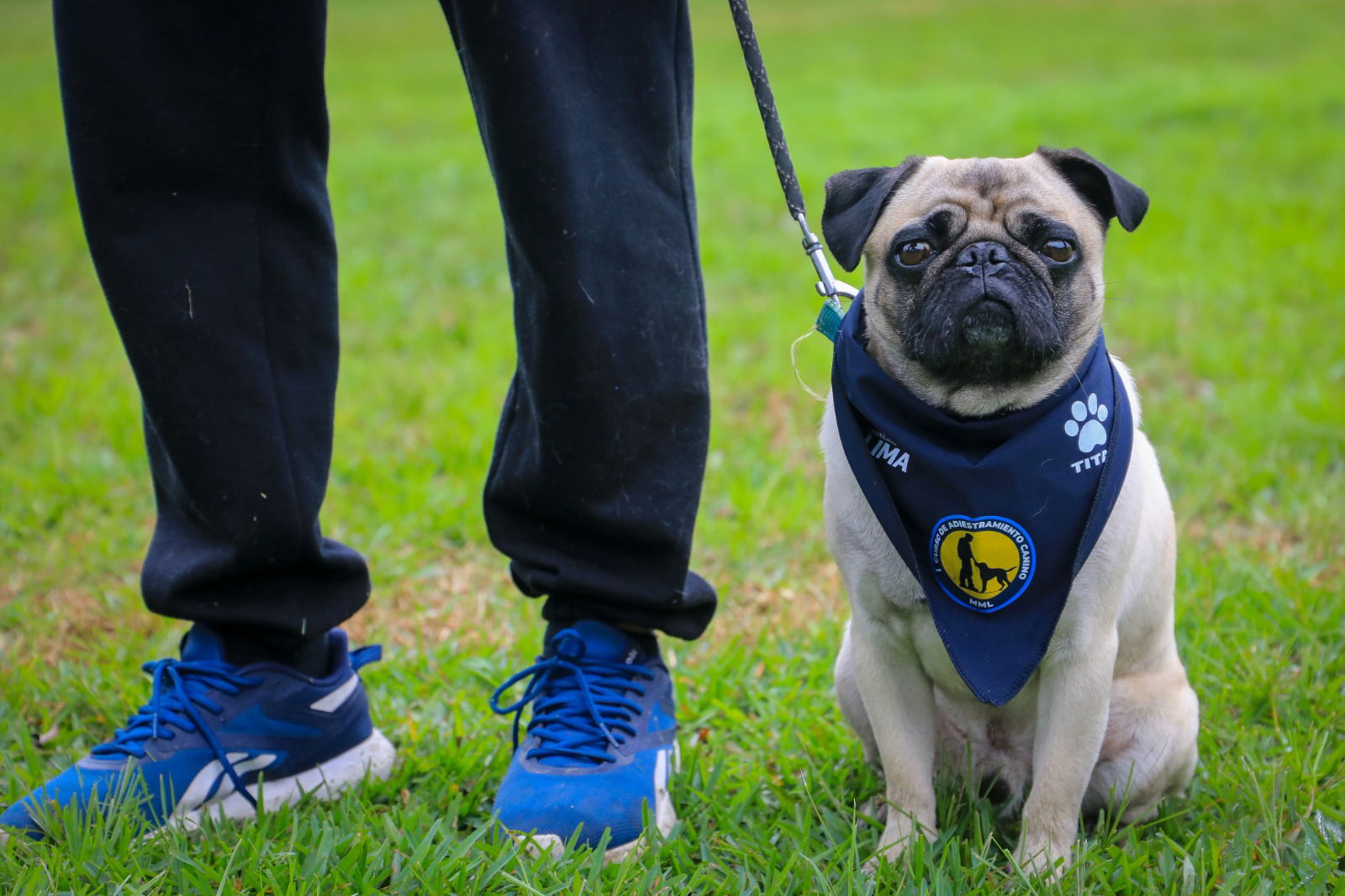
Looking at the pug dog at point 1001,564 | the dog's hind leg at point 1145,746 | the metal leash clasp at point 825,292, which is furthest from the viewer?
the metal leash clasp at point 825,292

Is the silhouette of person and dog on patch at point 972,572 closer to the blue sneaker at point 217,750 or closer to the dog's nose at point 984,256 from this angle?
the dog's nose at point 984,256

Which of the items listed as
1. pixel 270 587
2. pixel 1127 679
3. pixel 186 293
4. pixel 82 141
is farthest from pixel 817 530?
pixel 82 141

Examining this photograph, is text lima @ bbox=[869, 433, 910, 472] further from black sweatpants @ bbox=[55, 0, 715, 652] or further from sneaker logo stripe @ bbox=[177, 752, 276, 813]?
sneaker logo stripe @ bbox=[177, 752, 276, 813]

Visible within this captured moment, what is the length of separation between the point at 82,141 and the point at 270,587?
0.86 m

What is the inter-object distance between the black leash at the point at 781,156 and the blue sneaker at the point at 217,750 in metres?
1.25

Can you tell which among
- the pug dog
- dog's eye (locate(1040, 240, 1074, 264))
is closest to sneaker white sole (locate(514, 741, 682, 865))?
the pug dog

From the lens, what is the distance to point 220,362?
2086mm

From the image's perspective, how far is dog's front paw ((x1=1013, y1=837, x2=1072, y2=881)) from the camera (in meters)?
1.95

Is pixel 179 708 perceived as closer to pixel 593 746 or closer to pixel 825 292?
pixel 593 746

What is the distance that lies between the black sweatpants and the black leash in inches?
6.5

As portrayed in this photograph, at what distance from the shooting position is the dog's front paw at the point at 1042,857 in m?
1.95

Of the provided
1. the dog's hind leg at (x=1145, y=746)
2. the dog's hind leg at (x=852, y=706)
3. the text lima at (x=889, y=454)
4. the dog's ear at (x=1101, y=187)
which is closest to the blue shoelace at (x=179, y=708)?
the dog's hind leg at (x=852, y=706)

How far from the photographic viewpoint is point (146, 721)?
2.20 meters

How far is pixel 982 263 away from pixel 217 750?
1.68 metres
